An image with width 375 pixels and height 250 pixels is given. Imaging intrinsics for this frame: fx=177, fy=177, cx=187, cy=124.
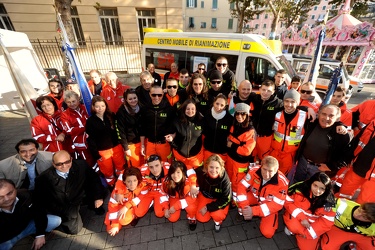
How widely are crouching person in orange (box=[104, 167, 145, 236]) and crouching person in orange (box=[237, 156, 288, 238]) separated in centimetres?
177

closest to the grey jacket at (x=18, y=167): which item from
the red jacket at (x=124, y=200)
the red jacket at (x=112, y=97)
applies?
the red jacket at (x=124, y=200)

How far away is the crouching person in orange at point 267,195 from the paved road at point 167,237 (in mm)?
246

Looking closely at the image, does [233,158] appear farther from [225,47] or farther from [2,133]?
[2,133]

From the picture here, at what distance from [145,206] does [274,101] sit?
3.12 metres

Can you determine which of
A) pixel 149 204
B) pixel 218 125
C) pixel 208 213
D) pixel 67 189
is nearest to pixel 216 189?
pixel 208 213

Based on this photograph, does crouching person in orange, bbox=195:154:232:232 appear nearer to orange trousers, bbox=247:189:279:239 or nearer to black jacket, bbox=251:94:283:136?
orange trousers, bbox=247:189:279:239

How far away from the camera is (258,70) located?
225 inches

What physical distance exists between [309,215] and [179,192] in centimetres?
206

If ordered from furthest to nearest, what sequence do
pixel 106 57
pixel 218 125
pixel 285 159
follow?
pixel 106 57 < pixel 285 159 < pixel 218 125

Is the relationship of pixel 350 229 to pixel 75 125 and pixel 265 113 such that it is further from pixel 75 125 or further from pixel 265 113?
pixel 75 125

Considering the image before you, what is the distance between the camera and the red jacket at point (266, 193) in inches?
110

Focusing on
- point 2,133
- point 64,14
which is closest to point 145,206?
point 2,133

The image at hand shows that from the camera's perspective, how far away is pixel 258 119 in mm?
3594

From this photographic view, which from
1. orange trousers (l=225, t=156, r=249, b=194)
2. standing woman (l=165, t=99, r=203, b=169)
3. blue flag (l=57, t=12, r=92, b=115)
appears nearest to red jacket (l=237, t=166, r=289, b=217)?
orange trousers (l=225, t=156, r=249, b=194)
